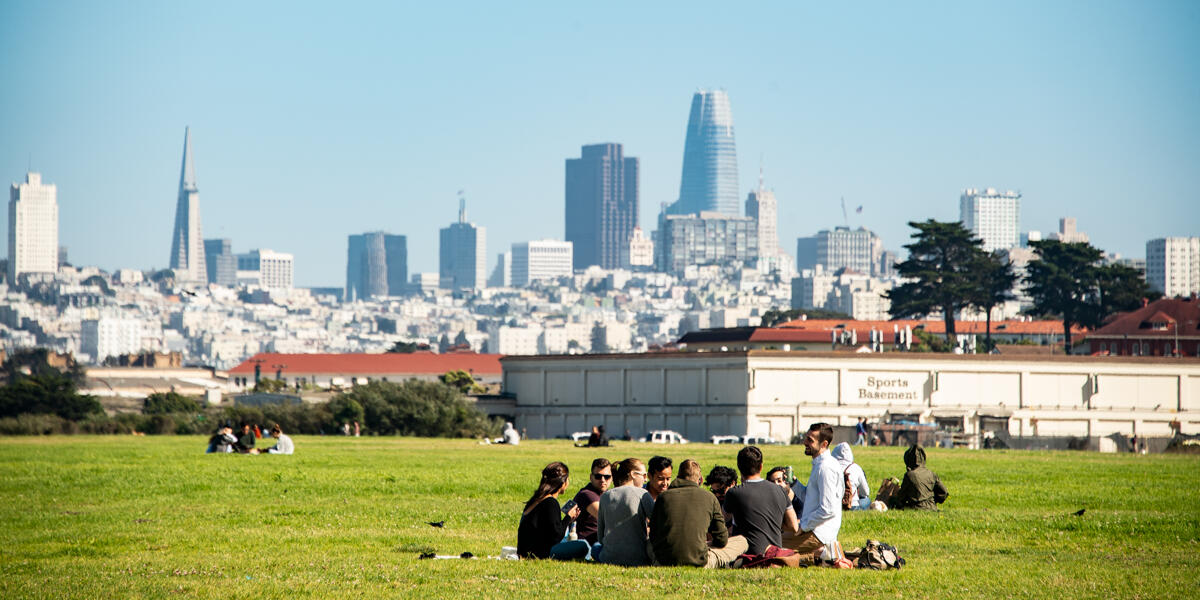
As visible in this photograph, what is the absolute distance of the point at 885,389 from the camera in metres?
79.8

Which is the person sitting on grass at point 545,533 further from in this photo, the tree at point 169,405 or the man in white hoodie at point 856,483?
the tree at point 169,405

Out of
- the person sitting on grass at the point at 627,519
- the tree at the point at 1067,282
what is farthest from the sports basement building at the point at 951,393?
the person sitting on grass at the point at 627,519

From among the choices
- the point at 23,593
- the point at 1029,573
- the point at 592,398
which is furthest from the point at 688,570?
the point at 592,398

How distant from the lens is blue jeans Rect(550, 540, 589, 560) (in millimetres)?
16938

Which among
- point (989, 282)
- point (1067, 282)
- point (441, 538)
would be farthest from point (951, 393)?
point (441, 538)

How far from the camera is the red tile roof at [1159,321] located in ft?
388

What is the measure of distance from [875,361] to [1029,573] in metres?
64.8

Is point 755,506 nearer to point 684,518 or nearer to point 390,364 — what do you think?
point 684,518

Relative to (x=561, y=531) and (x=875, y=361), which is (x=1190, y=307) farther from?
(x=561, y=531)

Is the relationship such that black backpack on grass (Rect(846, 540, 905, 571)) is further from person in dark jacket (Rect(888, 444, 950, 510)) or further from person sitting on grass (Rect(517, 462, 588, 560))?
person in dark jacket (Rect(888, 444, 950, 510))

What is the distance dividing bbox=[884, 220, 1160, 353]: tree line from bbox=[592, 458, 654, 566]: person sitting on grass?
390ft

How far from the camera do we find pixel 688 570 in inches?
624

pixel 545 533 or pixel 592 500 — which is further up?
pixel 592 500

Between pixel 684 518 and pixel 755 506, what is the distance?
84cm
